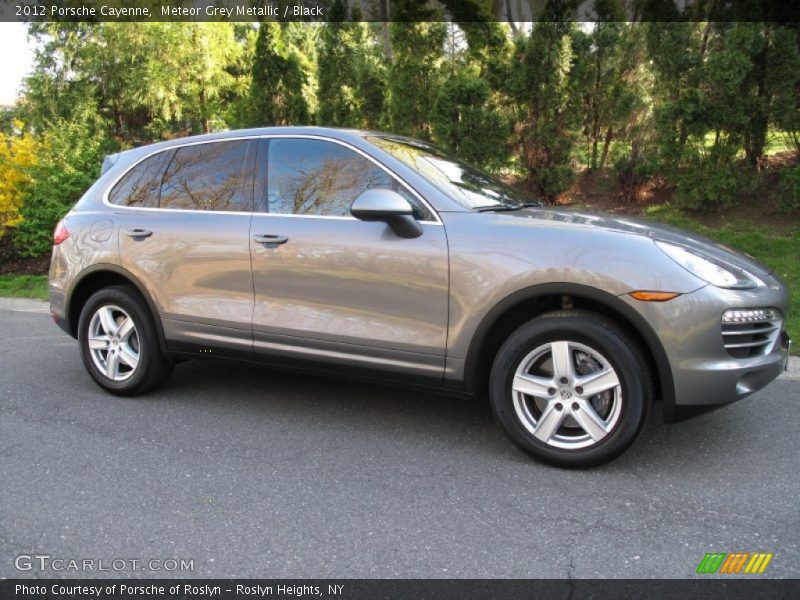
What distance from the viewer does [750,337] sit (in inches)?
123

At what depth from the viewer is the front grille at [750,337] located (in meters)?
3.06

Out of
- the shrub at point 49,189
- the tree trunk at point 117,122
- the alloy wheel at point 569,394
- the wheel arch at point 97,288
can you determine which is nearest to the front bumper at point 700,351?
the alloy wheel at point 569,394

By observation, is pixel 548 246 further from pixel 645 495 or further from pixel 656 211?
pixel 656 211

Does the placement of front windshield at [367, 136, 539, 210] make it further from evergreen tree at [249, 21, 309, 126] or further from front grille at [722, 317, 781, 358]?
evergreen tree at [249, 21, 309, 126]

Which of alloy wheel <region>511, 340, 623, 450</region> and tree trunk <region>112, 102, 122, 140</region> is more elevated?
tree trunk <region>112, 102, 122, 140</region>

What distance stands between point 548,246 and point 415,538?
1.54m

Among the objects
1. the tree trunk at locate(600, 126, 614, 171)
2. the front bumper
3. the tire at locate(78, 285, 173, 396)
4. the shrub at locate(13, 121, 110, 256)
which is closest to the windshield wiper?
the front bumper

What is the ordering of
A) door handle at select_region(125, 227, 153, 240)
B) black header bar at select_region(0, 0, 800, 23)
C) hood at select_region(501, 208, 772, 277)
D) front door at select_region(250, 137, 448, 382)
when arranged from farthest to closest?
black header bar at select_region(0, 0, 800, 23) → door handle at select_region(125, 227, 153, 240) → front door at select_region(250, 137, 448, 382) → hood at select_region(501, 208, 772, 277)

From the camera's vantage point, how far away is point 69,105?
17.4 meters

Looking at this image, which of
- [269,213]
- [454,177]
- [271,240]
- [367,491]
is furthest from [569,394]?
[269,213]

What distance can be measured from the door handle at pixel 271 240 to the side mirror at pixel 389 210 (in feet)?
1.80

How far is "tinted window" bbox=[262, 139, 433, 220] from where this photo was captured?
3807 mm

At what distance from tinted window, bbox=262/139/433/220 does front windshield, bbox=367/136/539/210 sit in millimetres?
196

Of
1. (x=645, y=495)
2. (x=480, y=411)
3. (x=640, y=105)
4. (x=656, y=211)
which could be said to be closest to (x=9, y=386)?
(x=480, y=411)
